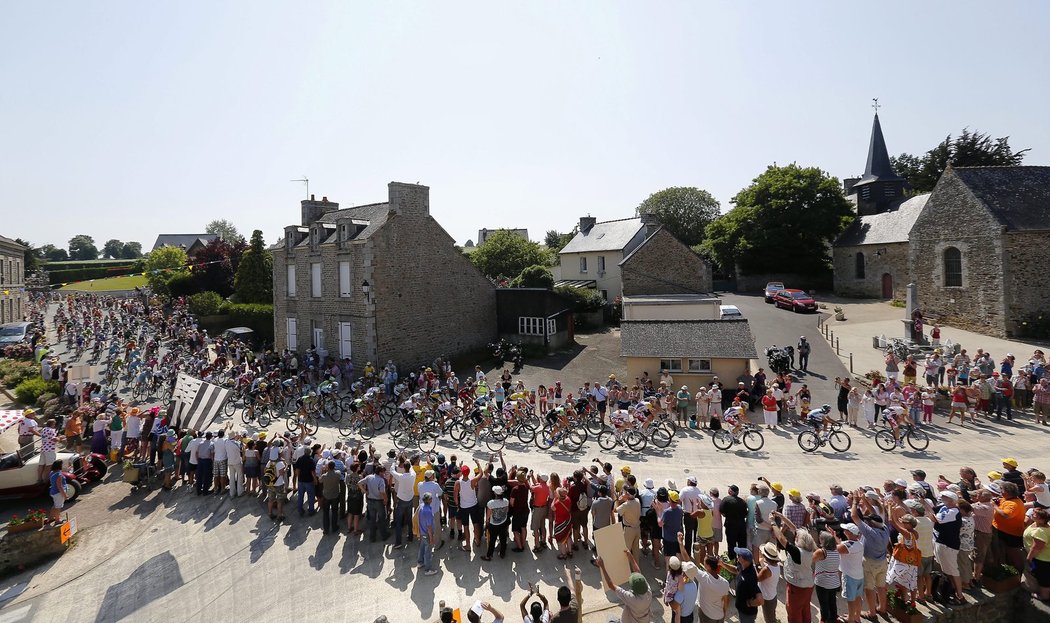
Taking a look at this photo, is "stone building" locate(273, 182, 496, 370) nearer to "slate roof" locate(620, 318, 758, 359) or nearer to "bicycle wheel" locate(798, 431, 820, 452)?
"slate roof" locate(620, 318, 758, 359)

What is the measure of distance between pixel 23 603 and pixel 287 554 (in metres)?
5.14

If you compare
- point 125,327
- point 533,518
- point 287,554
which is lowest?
point 287,554

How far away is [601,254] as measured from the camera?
42.0 metres

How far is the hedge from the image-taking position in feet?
66.6

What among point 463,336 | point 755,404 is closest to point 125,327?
point 463,336

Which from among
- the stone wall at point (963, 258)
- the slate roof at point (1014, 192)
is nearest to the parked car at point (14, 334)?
the stone wall at point (963, 258)

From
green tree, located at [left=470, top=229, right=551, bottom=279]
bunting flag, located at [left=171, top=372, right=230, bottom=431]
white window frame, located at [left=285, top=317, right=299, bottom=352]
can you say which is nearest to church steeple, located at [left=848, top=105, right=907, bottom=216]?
green tree, located at [left=470, top=229, right=551, bottom=279]

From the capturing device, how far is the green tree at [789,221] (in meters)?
46.8

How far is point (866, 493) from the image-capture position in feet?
27.0

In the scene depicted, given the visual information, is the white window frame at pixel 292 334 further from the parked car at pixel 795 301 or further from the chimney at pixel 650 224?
the parked car at pixel 795 301

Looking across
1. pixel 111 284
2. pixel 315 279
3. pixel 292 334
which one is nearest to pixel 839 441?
pixel 315 279

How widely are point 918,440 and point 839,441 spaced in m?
2.05

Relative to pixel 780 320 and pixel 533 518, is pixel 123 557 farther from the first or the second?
pixel 780 320

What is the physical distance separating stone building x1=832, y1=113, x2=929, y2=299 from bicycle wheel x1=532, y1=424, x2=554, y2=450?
103ft
